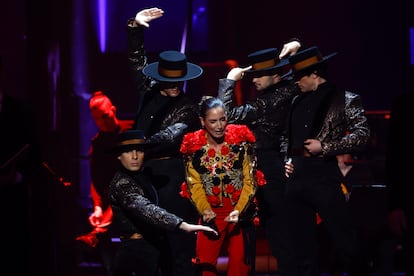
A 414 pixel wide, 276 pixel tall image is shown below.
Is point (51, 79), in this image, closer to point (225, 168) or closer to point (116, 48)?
point (116, 48)

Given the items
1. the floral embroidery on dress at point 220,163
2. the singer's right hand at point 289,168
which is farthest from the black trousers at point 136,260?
the singer's right hand at point 289,168

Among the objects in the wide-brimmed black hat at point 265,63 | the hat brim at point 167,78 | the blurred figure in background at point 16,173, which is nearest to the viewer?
the blurred figure in background at point 16,173

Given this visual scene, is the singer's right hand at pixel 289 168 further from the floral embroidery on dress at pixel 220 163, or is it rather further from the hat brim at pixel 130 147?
the hat brim at pixel 130 147

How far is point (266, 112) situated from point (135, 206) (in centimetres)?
125

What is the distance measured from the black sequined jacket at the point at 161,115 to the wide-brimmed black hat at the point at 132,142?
0.21 ft

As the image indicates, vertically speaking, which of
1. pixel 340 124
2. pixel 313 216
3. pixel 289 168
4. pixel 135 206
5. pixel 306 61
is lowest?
pixel 313 216

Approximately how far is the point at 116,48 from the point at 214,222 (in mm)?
3898

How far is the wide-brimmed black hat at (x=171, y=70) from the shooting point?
208 inches

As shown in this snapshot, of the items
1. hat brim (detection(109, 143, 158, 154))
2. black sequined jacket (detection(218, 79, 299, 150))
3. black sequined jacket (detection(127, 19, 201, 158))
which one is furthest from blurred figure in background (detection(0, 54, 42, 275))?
black sequined jacket (detection(218, 79, 299, 150))

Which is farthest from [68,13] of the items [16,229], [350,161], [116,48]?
[16,229]

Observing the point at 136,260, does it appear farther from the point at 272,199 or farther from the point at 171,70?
the point at 171,70

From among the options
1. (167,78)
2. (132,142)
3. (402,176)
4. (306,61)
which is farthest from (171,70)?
(402,176)

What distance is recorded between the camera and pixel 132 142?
16.3ft

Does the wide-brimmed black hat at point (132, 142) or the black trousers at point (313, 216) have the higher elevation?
the wide-brimmed black hat at point (132, 142)
